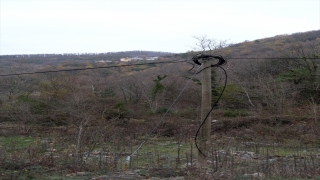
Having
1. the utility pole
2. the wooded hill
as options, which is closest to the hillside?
the wooded hill

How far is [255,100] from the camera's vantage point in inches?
1102

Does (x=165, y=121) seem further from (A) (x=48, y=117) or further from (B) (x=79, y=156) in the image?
(B) (x=79, y=156)

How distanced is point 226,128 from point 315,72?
11.2 meters

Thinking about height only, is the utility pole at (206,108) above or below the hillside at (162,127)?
above

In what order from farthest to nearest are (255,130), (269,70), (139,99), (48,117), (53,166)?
(269,70)
(139,99)
(48,117)
(255,130)
(53,166)

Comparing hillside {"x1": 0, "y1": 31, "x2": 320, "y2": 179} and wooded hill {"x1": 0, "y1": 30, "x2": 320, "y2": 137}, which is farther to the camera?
wooded hill {"x1": 0, "y1": 30, "x2": 320, "y2": 137}

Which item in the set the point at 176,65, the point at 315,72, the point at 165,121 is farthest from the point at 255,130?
the point at 176,65

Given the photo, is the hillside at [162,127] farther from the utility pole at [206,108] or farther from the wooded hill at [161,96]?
the utility pole at [206,108]

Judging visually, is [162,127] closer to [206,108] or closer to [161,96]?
[161,96]

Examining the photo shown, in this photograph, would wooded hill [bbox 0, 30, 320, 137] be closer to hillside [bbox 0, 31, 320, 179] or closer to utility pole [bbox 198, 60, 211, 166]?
hillside [bbox 0, 31, 320, 179]

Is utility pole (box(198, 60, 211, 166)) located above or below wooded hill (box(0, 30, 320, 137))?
above

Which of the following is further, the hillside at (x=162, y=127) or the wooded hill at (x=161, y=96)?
the wooded hill at (x=161, y=96)

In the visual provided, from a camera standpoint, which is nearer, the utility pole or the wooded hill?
the utility pole

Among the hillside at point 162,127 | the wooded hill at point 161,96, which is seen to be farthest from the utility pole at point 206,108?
the wooded hill at point 161,96
